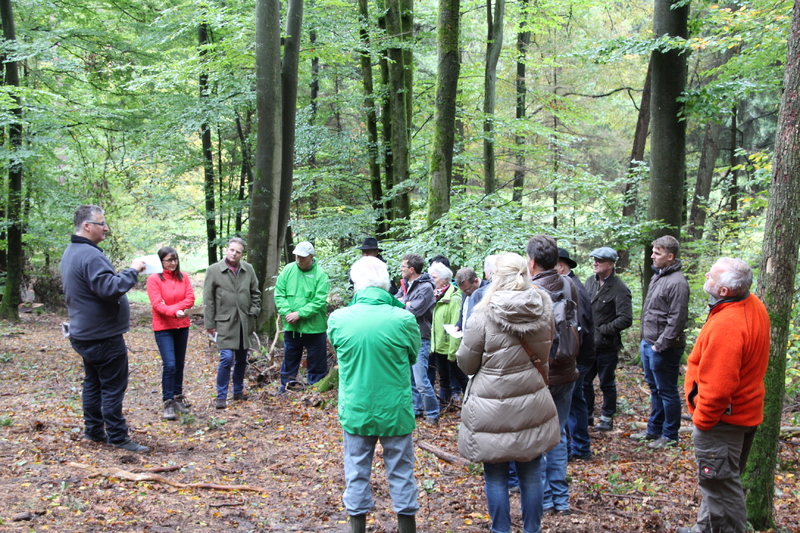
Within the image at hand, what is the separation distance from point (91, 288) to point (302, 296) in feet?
9.82

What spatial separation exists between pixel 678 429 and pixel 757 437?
7.49 ft

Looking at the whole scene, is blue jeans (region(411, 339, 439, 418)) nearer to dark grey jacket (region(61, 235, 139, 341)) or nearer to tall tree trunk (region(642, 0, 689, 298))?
dark grey jacket (region(61, 235, 139, 341))

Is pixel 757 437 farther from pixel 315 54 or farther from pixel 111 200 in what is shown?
pixel 111 200

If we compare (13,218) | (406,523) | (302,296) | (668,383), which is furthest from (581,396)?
(13,218)

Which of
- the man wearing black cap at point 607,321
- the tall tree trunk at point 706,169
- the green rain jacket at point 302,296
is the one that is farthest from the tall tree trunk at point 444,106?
the tall tree trunk at point 706,169

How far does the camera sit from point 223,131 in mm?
18375

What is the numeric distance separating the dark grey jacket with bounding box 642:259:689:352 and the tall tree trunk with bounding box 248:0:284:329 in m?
6.62

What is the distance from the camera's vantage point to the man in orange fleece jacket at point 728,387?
3.36 m

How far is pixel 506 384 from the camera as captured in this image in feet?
10.9

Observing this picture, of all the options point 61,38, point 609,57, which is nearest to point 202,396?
point 609,57

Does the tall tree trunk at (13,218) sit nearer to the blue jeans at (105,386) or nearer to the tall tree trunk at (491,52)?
the blue jeans at (105,386)

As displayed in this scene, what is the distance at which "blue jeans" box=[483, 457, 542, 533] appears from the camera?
342 centimetres

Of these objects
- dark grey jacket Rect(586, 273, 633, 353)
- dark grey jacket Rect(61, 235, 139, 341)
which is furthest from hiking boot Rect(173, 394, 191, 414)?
dark grey jacket Rect(586, 273, 633, 353)

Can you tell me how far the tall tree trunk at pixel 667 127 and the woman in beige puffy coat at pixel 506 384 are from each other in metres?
5.67
